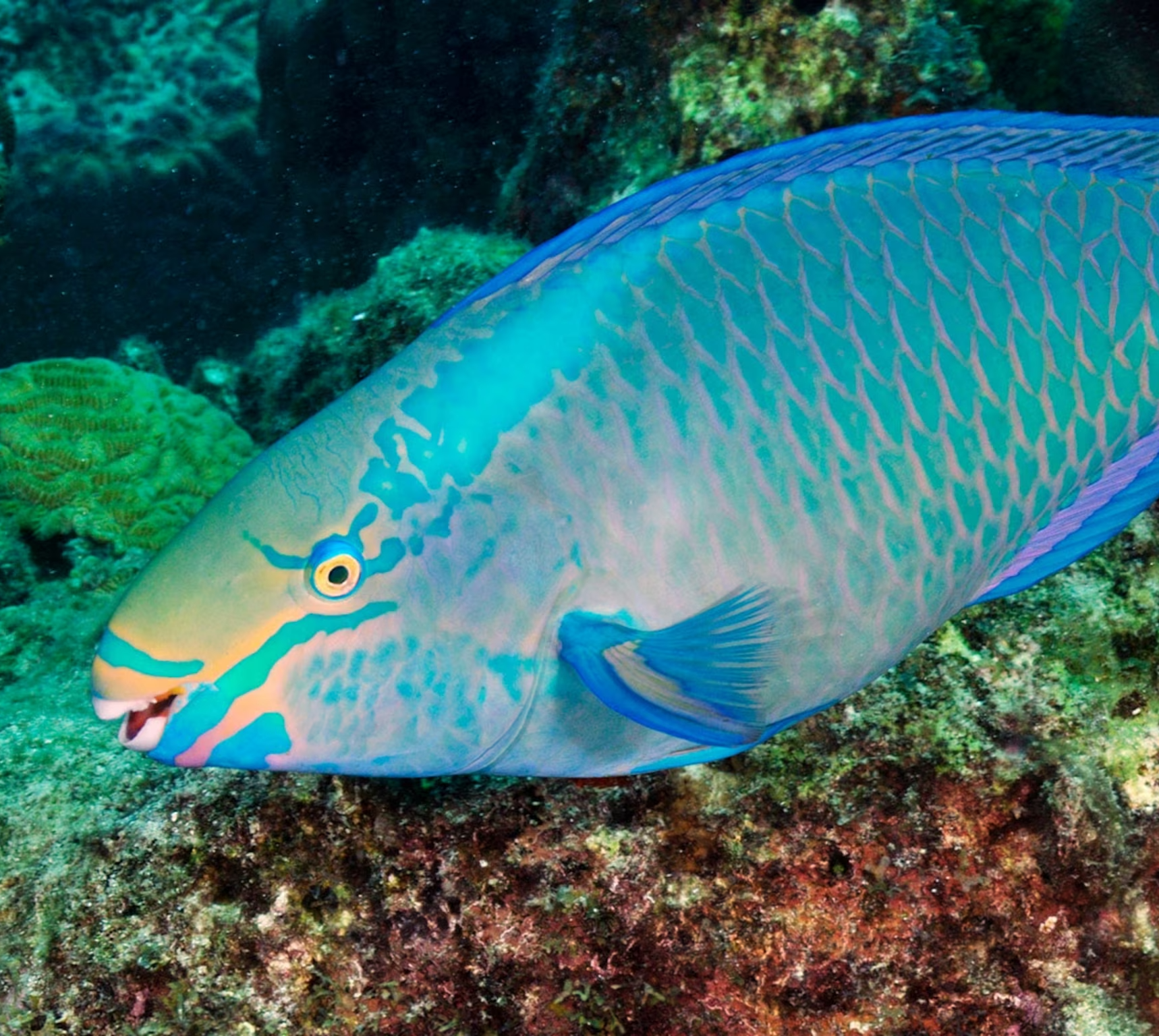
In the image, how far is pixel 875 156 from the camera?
68.5 inches

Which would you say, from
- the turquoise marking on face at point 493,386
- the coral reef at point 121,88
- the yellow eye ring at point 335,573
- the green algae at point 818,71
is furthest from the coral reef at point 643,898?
the coral reef at point 121,88

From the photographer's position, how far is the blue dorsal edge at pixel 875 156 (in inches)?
65.2

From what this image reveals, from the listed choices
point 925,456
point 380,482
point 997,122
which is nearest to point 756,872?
point 925,456

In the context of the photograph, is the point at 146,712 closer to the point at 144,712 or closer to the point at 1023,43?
the point at 144,712

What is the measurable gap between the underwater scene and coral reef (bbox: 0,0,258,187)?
9.94 metres

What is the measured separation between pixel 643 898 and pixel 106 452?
14.7ft

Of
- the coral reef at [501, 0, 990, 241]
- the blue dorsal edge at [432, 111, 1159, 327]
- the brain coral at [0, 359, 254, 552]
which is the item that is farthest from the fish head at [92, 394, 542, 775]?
the brain coral at [0, 359, 254, 552]

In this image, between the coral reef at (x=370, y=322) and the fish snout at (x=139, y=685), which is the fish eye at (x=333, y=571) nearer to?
the fish snout at (x=139, y=685)

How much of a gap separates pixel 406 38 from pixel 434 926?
10.2 meters

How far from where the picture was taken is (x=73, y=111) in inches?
430

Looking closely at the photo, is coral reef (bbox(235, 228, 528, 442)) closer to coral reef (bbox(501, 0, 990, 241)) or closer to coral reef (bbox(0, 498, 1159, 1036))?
coral reef (bbox(501, 0, 990, 241))

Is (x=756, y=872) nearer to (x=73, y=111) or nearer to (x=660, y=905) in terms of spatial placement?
(x=660, y=905)

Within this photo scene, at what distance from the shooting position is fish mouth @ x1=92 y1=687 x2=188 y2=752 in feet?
4.50

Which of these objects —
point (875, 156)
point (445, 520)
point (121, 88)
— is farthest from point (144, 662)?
point (121, 88)
